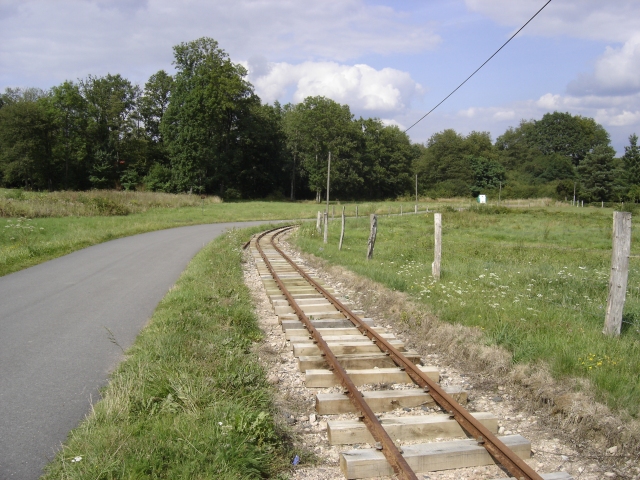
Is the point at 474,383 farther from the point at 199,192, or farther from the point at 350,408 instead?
the point at 199,192

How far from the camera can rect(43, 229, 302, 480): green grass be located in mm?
3953

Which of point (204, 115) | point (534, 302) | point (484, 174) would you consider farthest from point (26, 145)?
point (484, 174)

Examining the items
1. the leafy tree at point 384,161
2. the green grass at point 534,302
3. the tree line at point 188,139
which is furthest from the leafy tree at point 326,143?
the green grass at point 534,302

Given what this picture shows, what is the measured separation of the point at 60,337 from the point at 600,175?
290 feet

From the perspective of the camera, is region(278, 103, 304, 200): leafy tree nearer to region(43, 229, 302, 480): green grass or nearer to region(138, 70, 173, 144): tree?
region(138, 70, 173, 144): tree

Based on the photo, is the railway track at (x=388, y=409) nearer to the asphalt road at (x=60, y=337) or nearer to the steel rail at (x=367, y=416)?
the steel rail at (x=367, y=416)

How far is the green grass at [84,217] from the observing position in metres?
18.7

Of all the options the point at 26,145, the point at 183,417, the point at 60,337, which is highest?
the point at 26,145

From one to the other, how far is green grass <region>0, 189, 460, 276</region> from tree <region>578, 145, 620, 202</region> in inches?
1590

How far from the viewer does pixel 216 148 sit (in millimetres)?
70938

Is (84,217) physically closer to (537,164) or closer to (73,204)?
(73,204)

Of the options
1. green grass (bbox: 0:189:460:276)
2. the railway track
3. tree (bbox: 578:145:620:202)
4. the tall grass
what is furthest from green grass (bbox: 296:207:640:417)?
tree (bbox: 578:145:620:202)

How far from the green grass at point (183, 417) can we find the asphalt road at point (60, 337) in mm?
294

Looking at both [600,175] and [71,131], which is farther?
[600,175]
